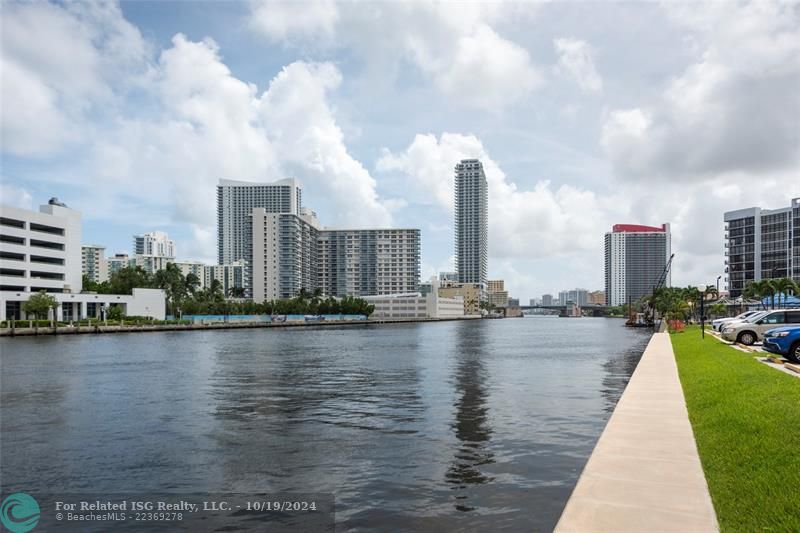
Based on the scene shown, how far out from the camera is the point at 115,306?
128375 mm

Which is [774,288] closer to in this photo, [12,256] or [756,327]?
[756,327]

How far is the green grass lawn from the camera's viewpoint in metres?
8.28

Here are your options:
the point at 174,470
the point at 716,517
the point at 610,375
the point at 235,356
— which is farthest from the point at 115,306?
the point at 716,517

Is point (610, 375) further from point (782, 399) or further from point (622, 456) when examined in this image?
point (622, 456)

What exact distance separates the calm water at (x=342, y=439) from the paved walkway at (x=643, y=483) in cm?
102

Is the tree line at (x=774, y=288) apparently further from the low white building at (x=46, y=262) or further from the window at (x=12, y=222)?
the window at (x=12, y=222)

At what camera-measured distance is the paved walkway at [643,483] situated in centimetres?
816

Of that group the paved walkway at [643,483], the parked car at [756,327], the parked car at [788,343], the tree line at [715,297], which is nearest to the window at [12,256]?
the tree line at [715,297]

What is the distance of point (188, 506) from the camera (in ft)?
38.0

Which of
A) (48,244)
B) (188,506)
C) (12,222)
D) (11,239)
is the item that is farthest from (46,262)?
(188,506)

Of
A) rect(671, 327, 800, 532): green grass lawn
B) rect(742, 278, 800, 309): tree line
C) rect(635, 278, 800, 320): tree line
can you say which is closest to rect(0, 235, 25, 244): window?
rect(635, 278, 800, 320): tree line

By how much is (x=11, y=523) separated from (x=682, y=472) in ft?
37.4

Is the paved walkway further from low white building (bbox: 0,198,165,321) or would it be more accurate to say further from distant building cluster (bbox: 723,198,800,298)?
distant building cluster (bbox: 723,198,800,298)

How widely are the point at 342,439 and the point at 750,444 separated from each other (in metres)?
9.59
